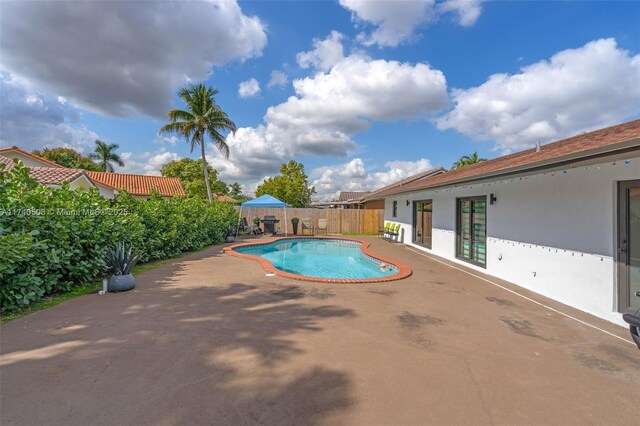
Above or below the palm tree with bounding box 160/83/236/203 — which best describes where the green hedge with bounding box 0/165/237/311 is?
below

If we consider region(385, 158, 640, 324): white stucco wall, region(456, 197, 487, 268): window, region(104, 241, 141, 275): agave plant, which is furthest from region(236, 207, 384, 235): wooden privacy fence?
region(104, 241, 141, 275): agave plant

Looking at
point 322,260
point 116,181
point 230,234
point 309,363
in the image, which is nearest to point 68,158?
point 116,181

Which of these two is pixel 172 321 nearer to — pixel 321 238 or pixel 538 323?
pixel 538 323

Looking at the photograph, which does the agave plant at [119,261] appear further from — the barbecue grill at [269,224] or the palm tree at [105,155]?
the palm tree at [105,155]

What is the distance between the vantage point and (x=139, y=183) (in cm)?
2959

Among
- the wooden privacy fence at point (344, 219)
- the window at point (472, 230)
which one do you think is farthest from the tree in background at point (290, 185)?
the window at point (472, 230)

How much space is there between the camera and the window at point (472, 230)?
28.5 ft

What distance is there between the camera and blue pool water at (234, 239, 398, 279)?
9.40 m

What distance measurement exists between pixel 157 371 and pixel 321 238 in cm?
1504

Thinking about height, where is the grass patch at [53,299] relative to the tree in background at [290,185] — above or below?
below

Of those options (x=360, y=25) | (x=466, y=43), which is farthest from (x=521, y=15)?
(x=360, y=25)

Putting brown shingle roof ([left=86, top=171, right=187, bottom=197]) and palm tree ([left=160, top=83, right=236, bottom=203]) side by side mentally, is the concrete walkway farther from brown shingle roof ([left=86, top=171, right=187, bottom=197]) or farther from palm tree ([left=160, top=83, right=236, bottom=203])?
brown shingle roof ([left=86, top=171, right=187, bottom=197])

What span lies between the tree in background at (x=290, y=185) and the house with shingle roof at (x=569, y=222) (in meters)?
26.6

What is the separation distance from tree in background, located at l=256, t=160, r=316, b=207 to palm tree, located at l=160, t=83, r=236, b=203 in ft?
43.5
